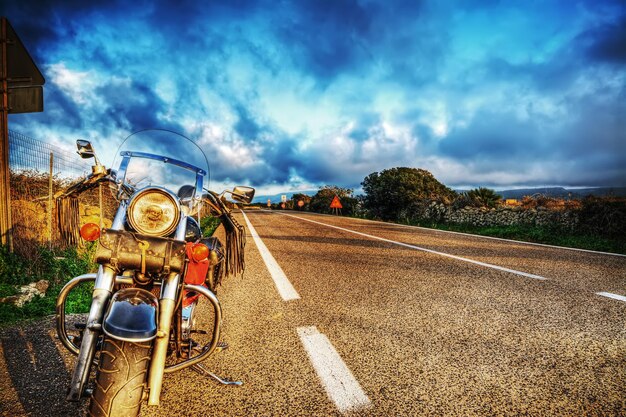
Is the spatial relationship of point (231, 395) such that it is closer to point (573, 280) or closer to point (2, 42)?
point (573, 280)

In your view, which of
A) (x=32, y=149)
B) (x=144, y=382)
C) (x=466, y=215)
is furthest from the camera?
(x=466, y=215)

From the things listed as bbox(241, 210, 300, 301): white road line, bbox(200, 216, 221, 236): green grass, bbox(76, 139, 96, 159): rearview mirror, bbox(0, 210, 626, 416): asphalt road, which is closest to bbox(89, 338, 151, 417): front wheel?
bbox(0, 210, 626, 416): asphalt road

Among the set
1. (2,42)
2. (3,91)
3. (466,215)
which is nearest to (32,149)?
(3,91)

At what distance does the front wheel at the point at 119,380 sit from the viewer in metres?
1.59

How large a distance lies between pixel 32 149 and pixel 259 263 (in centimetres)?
436

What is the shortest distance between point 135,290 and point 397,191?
20.1 metres

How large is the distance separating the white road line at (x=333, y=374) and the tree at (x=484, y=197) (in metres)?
15.0

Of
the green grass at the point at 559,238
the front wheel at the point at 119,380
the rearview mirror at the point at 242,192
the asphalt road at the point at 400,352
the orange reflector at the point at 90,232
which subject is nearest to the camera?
the front wheel at the point at 119,380

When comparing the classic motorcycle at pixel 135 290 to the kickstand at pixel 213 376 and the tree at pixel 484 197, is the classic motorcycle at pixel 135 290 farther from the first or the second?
the tree at pixel 484 197

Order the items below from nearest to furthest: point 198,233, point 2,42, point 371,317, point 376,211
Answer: point 198,233, point 371,317, point 2,42, point 376,211

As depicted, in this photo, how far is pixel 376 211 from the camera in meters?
22.8

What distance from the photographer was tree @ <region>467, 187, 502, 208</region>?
15.7 metres

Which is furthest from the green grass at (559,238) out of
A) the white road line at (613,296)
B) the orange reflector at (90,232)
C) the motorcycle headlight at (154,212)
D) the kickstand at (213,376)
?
the orange reflector at (90,232)

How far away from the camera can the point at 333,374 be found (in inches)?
90.3
